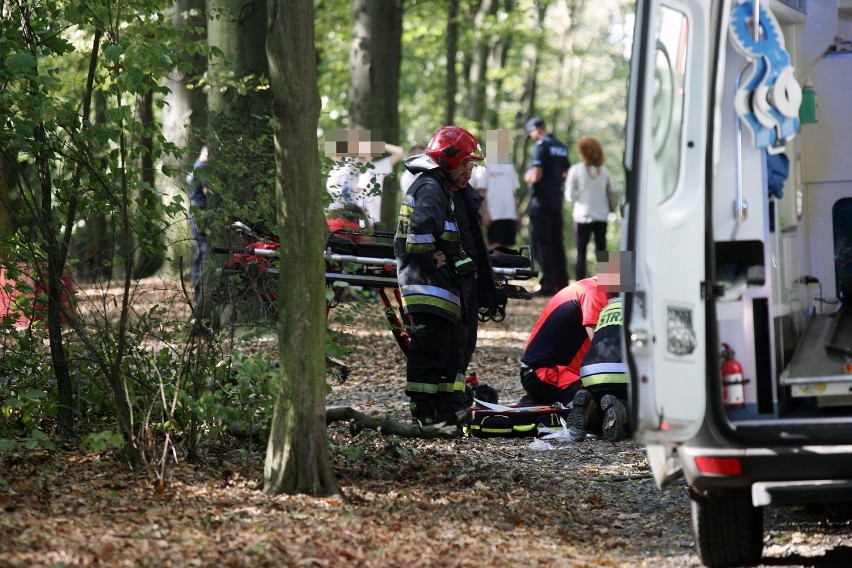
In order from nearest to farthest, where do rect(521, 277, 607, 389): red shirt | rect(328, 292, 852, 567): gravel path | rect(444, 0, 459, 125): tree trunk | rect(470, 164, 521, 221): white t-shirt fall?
rect(328, 292, 852, 567): gravel path → rect(521, 277, 607, 389): red shirt → rect(470, 164, 521, 221): white t-shirt → rect(444, 0, 459, 125): tree trunk

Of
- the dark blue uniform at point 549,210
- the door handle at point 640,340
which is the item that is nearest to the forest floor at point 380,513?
the door handle at point 640,340

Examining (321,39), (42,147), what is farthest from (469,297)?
Answer: (321,39)

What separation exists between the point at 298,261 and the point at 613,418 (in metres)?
2.98

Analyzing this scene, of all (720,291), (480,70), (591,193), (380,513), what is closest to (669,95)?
(720,291)

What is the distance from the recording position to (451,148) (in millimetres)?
7926

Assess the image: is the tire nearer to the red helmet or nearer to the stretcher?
the stretcher

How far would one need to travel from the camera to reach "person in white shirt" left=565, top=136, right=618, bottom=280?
16.0 meters

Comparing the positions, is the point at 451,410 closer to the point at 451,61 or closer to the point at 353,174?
the point at 353,174

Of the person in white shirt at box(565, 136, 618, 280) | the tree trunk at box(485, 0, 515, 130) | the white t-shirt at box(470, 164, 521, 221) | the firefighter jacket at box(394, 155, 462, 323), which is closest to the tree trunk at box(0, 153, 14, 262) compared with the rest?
the firefighter jacket at box(394, 155, 462, 323)

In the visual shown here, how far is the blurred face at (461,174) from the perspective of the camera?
8.01m

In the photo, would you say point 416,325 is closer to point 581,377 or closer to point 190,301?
point 581,377

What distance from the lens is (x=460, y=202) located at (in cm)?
819

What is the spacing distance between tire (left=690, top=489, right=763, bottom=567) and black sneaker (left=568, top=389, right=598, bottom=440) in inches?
106

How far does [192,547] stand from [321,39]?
1923 cm
